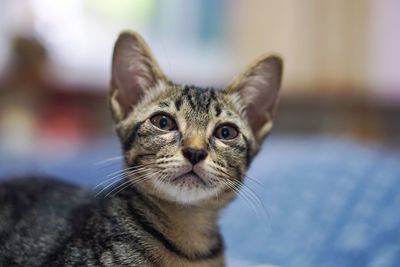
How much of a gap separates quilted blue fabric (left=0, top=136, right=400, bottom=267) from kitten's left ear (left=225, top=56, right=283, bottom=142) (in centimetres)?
15

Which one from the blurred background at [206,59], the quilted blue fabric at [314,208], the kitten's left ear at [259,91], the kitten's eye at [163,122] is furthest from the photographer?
the blurred background at [206,59]

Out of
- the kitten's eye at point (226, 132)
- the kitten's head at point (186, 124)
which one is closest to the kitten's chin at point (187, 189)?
the kitten's head at point (186, 124)

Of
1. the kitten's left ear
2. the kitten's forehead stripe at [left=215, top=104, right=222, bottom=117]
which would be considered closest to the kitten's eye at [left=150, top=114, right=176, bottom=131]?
the kitten's forehead stripe at [left=215, top=104, right=222, bottom=117]

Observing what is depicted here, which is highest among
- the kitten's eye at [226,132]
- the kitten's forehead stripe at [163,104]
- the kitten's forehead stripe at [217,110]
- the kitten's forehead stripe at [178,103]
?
the kitten's forehead stripe at [178,103]

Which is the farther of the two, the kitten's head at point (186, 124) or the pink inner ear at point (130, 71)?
the pink inner ear at point (130, 71)

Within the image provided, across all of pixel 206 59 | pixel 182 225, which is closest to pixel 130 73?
pixel 182 225

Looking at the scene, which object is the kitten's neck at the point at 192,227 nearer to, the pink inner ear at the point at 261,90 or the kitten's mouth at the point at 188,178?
the kitten's mouth at the point at 188,178

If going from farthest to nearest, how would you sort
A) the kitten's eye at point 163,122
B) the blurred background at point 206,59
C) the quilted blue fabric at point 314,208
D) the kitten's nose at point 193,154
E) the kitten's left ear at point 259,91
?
the blurred background at point 206,59 < the quilted blue fabric at point 314,208 < the kitten's left ear at point 259,91 < the kitten's eye at point 163,122 < the kitten's nose at point 193,154

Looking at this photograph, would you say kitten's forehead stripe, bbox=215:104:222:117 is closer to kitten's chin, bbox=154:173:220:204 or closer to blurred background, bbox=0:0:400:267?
kitten's chin, bbox=154:173:220:204

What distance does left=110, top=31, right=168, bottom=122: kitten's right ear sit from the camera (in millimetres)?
1382

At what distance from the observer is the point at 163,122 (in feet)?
4.27

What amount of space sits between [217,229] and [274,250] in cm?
34

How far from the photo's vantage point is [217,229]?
1.41 meters

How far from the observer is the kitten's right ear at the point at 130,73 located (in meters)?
1.38
